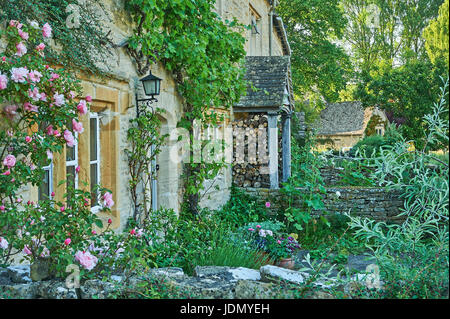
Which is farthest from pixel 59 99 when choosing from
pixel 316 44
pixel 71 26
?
pixel 316 44

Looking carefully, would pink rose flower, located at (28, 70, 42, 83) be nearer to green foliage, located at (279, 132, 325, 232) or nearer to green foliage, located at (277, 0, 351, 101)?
green foliage, located at (279, 132, 325, 232)

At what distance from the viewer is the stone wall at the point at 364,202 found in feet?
32.1

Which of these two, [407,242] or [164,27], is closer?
[407,242]

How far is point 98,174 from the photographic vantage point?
18.9 ft

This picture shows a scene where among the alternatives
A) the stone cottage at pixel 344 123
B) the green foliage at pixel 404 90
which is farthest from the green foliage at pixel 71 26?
the stone cottage at pixel 344 123

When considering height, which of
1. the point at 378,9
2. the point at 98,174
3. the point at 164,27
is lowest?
the point at 98,174

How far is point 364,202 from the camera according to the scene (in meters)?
9.90

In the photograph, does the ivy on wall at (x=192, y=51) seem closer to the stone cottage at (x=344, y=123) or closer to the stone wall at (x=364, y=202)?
the stone wall at (x=364, y=202)

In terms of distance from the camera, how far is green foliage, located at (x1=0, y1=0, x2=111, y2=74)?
13.5 feet

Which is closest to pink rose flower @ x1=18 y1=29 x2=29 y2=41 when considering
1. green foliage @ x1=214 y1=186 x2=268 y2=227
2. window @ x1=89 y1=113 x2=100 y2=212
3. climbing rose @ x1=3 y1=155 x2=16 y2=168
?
climbing rose @ x1=3 y1=155 x2=16 y2=168

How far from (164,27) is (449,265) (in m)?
5.19

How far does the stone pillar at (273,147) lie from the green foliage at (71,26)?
584 centimetres
